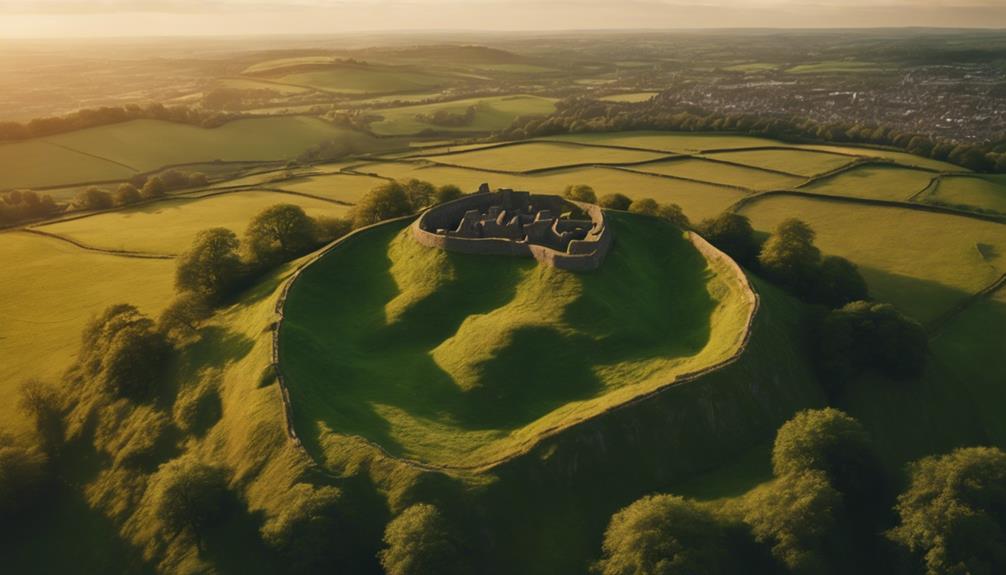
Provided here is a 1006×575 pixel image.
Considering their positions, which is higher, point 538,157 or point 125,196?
point 538,157

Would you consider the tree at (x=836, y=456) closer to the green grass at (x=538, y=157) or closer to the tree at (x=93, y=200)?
the green grass at (x=538, y=157)

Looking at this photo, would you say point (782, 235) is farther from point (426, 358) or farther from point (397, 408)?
point (397, 408)

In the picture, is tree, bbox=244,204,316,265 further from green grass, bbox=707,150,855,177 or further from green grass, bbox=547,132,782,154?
green grass, bbox=547,132,782,154

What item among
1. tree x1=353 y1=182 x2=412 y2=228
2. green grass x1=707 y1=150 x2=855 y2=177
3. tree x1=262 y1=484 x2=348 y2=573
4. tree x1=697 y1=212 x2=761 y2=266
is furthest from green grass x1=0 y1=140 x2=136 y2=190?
green grass x1=707 y1=150 x2=855 y2=177

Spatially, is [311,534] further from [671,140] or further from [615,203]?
[671,140]

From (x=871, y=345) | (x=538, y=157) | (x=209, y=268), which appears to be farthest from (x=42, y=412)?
(x=538, y=157)

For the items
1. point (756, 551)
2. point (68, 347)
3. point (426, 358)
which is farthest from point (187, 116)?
point (756, 551)
